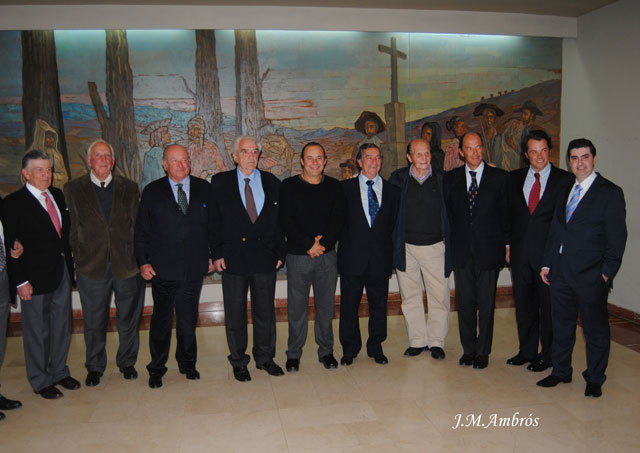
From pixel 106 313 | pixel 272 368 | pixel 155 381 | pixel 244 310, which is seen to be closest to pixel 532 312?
pixel 272 368

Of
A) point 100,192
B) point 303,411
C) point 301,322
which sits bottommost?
point 303,411

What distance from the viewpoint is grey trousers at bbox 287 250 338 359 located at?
4.19 metres

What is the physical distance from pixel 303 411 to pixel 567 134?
5314mm

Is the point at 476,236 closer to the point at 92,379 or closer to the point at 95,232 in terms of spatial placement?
the point at 95,232

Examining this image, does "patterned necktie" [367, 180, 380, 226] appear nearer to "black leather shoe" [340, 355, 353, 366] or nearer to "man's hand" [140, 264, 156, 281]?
"black leather shoe" [340, 355, 353, 366]

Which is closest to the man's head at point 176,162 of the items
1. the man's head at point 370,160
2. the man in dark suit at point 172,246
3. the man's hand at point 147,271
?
the man in dark suit at point 172,246

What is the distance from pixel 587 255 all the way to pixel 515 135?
3526 mm

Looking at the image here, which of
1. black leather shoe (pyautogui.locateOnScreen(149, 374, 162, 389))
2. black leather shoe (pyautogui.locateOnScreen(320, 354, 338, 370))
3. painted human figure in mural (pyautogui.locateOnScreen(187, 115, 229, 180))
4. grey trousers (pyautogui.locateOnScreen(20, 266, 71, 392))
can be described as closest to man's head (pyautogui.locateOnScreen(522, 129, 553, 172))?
black leather shoe (pyautogui.locateOnScreen(320, 354, 338, 370))

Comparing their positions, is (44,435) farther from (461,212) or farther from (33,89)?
(33,89)

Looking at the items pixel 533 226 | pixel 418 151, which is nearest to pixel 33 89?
pixel 418 151

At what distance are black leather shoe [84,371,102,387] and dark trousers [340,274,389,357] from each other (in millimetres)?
1995

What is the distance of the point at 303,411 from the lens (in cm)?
355

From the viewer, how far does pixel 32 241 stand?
12.3ft

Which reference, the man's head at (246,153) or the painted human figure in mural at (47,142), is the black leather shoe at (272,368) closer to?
the man's head at (246,153)
